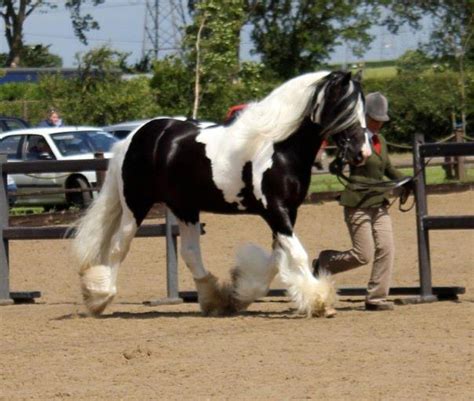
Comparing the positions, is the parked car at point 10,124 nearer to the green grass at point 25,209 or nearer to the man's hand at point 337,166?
the green grass at point 25,209

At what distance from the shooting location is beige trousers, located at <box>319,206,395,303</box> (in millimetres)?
10234

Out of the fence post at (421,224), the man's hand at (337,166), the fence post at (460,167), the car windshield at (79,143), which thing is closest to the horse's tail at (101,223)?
the man's hand at (337,166)

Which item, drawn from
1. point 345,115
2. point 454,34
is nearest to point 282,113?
point 345,115

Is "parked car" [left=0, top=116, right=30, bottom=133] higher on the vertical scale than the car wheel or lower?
higher

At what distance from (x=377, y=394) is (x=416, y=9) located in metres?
40.0

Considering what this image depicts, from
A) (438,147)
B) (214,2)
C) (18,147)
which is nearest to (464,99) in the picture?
(214,2)

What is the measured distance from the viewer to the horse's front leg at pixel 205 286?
34.9 ft

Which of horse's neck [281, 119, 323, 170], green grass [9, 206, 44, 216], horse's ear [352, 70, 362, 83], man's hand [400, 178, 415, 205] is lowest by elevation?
green grass [9, 206, 44, 216]

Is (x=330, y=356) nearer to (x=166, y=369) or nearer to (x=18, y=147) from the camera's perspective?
(x=166, y=369)

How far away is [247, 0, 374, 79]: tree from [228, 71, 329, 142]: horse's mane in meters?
35.7

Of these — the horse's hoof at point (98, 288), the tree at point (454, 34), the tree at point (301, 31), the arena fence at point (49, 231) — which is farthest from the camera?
the tree at point (301, 31)

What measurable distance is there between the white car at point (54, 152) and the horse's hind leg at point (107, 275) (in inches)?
404

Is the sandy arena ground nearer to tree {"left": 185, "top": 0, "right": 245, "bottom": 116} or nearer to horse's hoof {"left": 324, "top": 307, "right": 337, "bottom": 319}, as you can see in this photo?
horse's hoof {"left": 324, "top": 307, "right": 337, "bottom": 319}

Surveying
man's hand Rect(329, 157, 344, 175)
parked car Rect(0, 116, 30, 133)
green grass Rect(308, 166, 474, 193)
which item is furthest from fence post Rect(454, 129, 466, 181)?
man's hand Rect(329, 157, 344, 175)
